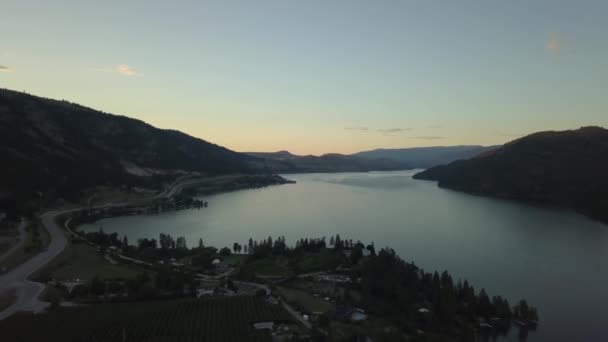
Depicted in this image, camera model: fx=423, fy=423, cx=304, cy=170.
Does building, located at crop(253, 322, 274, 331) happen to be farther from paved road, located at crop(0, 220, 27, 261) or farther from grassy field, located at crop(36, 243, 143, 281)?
paved road, located at crop(0, 220, 27, 261)

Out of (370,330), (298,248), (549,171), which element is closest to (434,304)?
(370,330)

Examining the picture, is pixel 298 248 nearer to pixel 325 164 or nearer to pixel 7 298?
pixel 7 298

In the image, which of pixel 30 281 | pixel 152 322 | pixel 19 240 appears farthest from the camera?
pixel 19 240

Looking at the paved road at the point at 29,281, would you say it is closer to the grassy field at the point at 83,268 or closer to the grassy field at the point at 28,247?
the grassy field at the point at 28,247

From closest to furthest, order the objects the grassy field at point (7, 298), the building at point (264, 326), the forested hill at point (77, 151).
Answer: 1. the building at point (264, 326)
2. the grassy field at point (7, 298)
3. the forested hill at point (77, 151)

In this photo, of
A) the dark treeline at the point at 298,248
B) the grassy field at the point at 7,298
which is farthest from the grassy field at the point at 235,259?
the grassy field at the point at 7,298

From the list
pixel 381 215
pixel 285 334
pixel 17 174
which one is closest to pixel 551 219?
pixel 381 215
